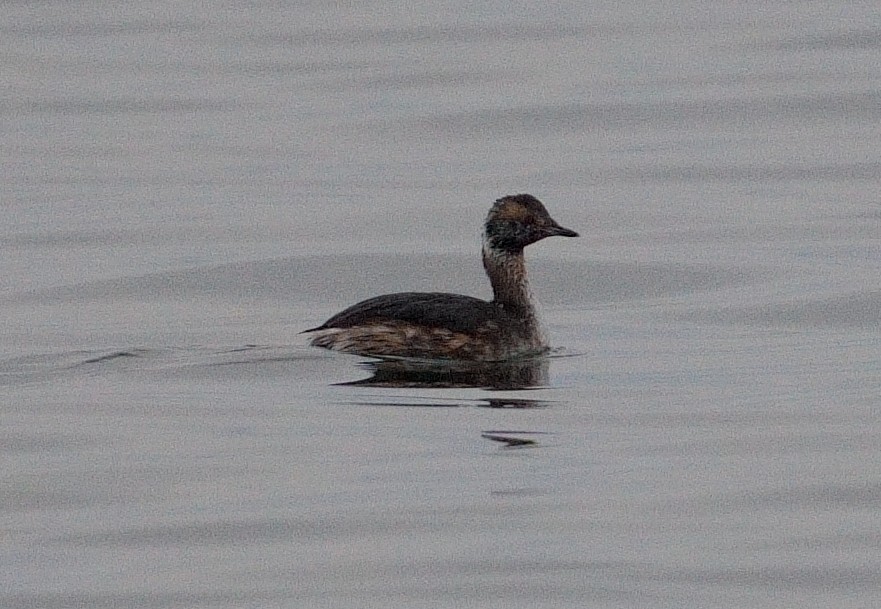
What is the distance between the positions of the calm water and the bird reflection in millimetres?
42

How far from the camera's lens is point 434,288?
17516mm

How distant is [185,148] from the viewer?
24891 mm

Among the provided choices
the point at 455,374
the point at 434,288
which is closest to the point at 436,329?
the point at 455,374

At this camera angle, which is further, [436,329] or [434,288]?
[434,288]

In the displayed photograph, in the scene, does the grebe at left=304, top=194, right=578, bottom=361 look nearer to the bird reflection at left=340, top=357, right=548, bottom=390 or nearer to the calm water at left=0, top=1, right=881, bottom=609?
the bird reflection at left=340, top=357, right=548, bottom=390

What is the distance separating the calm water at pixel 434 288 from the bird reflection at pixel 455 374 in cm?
4

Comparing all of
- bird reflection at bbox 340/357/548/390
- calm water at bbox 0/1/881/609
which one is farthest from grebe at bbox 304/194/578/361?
calm water at bbox 0/1/881/609

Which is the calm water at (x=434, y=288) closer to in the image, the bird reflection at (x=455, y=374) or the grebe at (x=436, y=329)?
the bird reflection at (x=455, y=374)

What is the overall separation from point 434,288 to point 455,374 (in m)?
4.30

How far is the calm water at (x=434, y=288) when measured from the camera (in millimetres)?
9555

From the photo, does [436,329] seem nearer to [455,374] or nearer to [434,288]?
[455,374]

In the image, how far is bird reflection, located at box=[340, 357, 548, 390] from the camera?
1288 cm

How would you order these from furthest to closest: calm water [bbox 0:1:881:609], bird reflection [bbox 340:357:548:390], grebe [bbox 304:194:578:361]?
1. grebe [bbox 304:194:578:361]
2. bird reflection [bbox 340:357:548:390]
3. calm water [bbox 0:1:881:609]

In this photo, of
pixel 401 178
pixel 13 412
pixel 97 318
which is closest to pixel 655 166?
pixel 401 178
